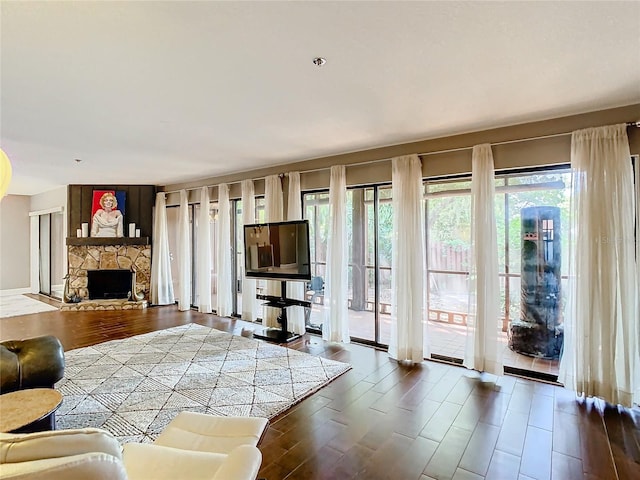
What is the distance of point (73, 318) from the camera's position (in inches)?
257

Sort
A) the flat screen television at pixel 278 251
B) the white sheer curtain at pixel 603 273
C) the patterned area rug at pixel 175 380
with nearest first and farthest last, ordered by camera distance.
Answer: the patterned area rug at pixel 175 380 < the white sheer curtain at pixel 603 273 < the flat screen television at pixel 278 251

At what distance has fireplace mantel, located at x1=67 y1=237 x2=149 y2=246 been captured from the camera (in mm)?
7527

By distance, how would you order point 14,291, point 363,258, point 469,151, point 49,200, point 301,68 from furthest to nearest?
point 14,291 < point 49,200 < point 363,258 < point 469,151 < point 301,68

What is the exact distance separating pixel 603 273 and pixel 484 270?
1.00 metres

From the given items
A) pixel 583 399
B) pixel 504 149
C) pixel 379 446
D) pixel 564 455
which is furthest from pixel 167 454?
pixel 504 149

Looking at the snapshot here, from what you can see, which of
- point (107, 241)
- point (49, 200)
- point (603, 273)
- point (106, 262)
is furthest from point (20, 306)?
point (603, 273)

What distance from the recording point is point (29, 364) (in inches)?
107

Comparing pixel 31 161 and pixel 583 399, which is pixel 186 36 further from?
pixel 31 161

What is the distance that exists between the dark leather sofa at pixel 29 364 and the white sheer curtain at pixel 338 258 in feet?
10.2

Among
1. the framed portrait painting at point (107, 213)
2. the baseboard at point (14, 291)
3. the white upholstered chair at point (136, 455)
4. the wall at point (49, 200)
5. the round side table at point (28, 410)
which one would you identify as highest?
the wall at point (49, 200)

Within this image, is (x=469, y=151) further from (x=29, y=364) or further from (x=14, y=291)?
(x=14, y=291)

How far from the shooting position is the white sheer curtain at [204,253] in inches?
261

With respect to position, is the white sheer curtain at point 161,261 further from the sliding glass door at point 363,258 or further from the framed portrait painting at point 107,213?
the sliding glass door at point 363,258

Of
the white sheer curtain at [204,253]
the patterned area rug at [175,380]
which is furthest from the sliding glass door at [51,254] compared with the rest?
the patterned area rug at [175,380]
